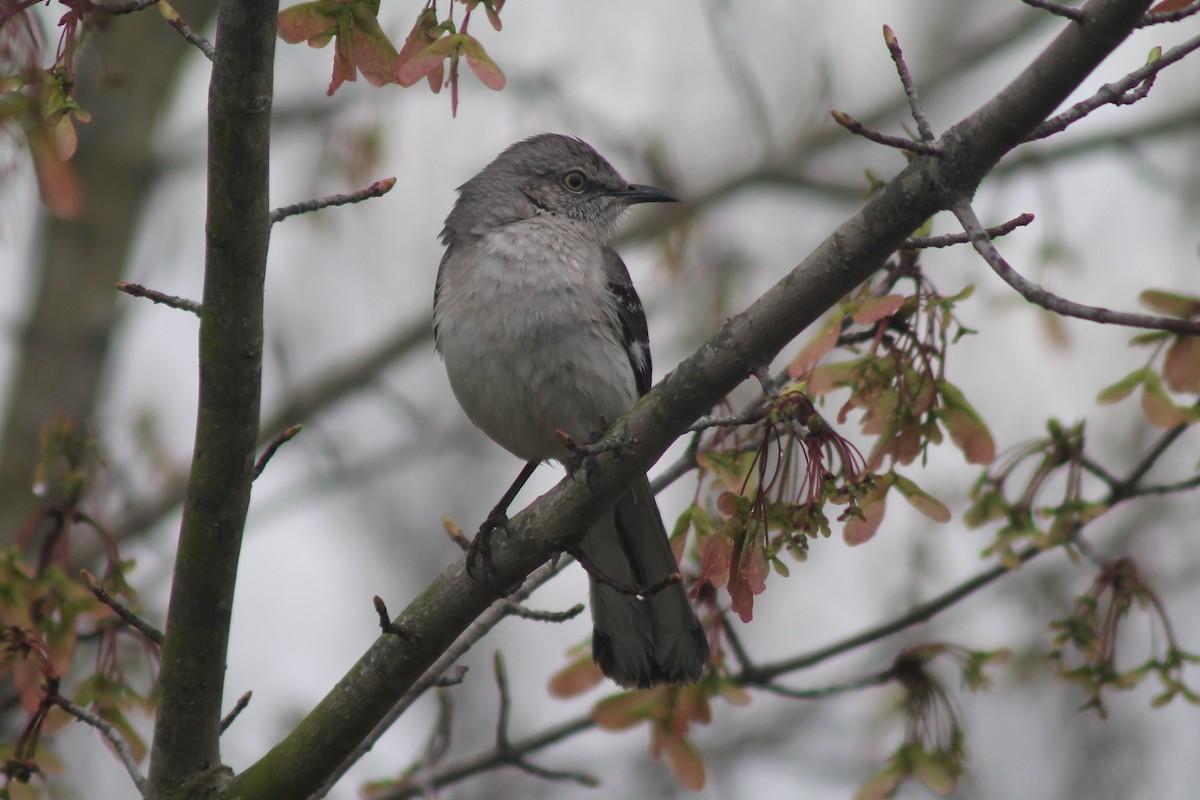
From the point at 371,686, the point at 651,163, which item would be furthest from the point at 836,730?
the point at 371,686

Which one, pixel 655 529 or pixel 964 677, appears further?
pixel 655 529

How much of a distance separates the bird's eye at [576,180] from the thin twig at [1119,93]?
420 cm

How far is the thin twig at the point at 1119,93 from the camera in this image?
2811 millimetres

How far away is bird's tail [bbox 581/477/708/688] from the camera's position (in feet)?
16.3

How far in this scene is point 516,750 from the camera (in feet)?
16.3

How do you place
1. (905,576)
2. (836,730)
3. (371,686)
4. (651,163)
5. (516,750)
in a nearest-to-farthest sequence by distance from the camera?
(371,686) < (516,750) < (651,163) < (905,576) < (836,730)

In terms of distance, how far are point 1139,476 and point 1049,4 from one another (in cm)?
235

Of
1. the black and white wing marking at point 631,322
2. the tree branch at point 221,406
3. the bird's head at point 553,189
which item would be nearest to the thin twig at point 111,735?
the tree branch at point 221,406

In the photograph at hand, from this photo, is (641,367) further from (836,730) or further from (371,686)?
(836,730)

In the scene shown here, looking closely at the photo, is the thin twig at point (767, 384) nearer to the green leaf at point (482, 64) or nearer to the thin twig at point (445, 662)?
the green leaf at point (482, 64)

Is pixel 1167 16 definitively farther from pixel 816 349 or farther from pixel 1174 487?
pixel 1174 487

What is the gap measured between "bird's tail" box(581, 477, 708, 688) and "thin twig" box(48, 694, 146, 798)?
1.73m

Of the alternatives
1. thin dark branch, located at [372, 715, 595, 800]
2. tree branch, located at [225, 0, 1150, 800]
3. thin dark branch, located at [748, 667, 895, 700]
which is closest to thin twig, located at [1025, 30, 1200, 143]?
tree branch, located at [225, 0, 1150, 800]

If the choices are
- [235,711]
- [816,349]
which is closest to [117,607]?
[235,711]
